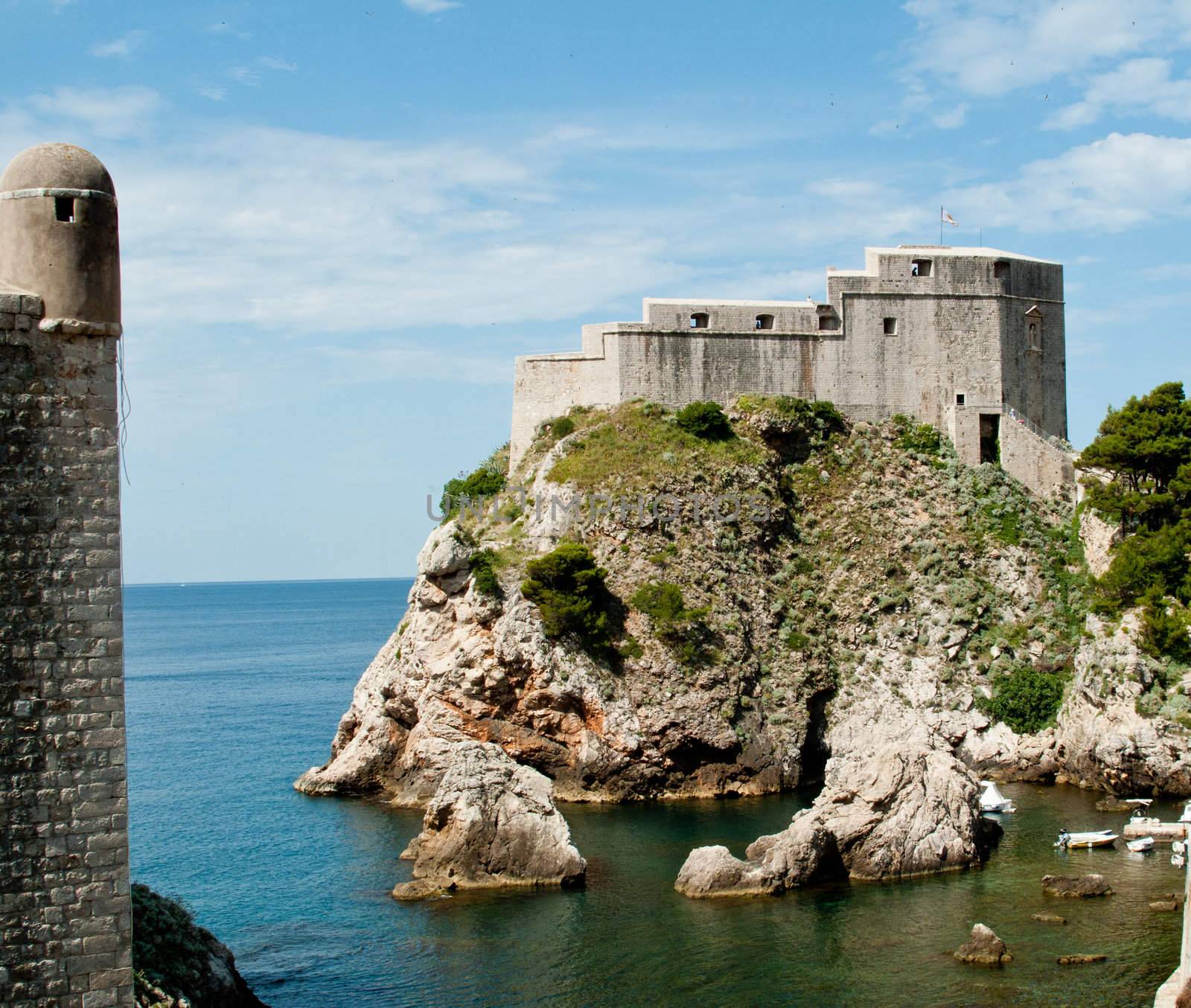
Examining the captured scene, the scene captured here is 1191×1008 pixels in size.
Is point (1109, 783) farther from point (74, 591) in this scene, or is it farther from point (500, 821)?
point (74, 591)

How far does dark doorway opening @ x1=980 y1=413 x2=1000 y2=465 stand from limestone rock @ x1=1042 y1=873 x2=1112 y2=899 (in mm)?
22327

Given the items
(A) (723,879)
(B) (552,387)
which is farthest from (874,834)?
(B) (552,387)

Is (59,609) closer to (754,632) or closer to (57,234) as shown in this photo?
(57,234)

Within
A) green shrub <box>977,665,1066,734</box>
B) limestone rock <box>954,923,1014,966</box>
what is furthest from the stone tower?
green shrub <box>977,665,1066,734</box>

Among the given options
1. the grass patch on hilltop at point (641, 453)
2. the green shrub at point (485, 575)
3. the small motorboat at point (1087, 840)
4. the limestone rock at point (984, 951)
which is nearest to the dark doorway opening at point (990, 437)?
the grass patch on hilltop at point (641, 453)

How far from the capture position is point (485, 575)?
132ft

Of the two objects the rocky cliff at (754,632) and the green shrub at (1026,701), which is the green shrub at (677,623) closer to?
the rocky cliff at (754,632)

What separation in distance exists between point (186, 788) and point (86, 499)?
34.8m

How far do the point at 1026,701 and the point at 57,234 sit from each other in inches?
1376

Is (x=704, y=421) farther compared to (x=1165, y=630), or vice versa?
(x=704, y=421)

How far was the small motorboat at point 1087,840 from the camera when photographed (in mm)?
31078

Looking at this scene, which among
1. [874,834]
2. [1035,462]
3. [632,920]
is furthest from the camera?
[1035,462]

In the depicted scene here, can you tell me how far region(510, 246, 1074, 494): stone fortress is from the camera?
4725 cm

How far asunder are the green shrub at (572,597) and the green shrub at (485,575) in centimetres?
91
